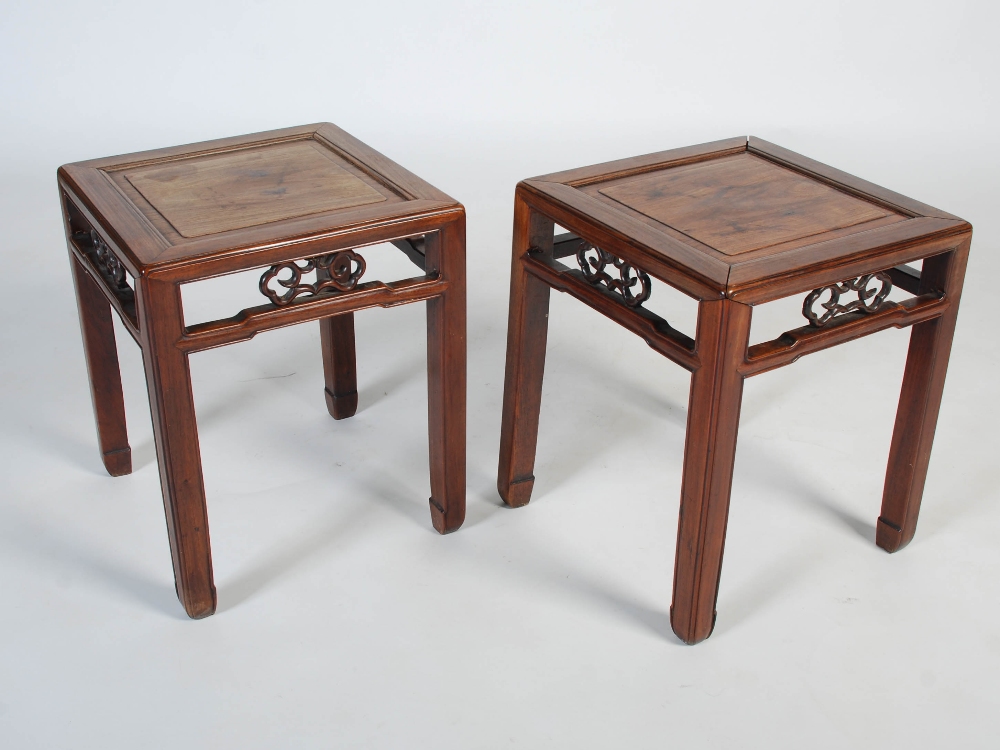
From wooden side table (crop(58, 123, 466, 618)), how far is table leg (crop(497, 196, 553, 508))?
4.3 inches

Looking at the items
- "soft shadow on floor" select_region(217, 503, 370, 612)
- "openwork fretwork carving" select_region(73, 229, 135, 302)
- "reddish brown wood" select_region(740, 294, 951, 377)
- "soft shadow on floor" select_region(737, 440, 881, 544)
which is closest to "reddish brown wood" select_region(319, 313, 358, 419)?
"soft shadow on floor" select_region(217, 503, 370, 612)

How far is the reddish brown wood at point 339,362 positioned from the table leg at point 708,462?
0.77 m

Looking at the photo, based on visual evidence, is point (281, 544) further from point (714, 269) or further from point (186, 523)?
point (714, 269)

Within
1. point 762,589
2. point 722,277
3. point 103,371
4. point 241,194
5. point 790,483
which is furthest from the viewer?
point 790,483

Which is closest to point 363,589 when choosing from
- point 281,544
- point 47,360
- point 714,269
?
point 281,544

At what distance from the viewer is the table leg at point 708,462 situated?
1371 mm

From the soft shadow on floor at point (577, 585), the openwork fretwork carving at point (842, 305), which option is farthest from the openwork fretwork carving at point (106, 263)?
the openwork fretwork carving at point (842, 305)

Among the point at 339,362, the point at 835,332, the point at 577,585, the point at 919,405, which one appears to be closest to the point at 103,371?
the point at 339,362

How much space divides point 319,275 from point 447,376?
0.26m

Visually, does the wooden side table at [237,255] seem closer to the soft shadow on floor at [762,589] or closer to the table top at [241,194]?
the table top at [241,194]

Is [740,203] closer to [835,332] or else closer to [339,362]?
[835,332]

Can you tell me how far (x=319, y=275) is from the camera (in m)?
1.50

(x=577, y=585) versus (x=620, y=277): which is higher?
(x=620, y=277)

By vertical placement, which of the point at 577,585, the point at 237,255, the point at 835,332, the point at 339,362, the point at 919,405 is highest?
the point at 237,255
